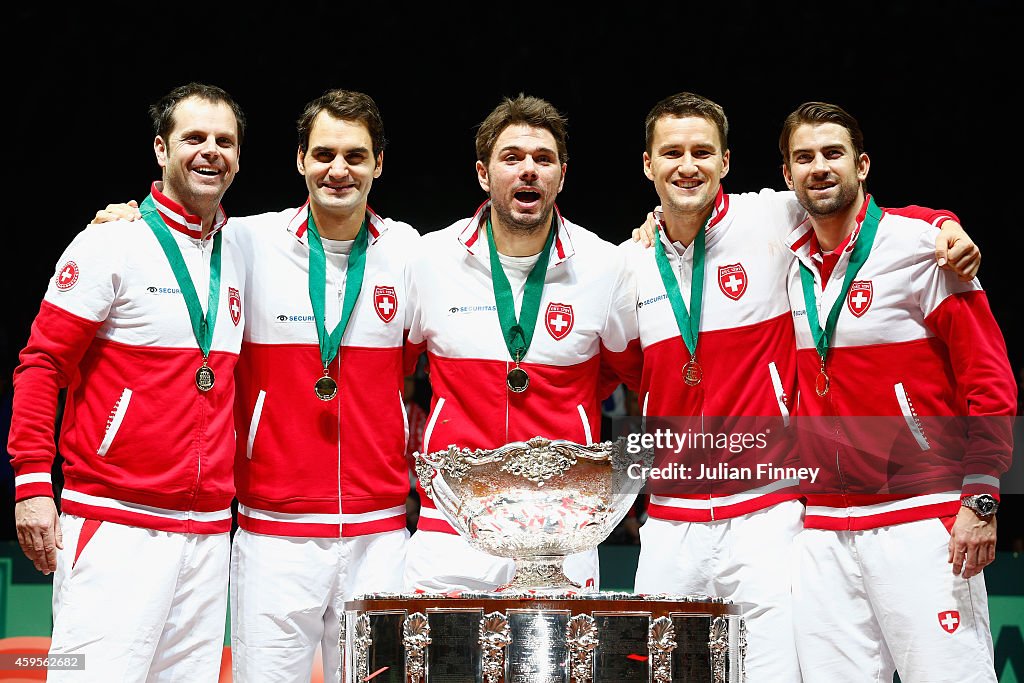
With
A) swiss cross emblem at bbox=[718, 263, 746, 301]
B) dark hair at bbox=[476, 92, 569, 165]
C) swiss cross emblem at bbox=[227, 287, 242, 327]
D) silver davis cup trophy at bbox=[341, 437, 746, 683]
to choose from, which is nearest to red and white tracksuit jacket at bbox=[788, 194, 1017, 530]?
swiss cross emblem at bbox=[718, 263, 746, 301]

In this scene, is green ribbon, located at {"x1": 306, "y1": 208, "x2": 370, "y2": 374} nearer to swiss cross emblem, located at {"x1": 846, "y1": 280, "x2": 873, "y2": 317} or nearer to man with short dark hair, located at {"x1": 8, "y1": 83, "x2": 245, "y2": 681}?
man with short dark hair, located at {"x1": 8, "y1": 83, "x2": 245, "y2": 681}

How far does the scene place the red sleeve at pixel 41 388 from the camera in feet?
11.5

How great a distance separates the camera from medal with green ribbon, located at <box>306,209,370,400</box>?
156 inches

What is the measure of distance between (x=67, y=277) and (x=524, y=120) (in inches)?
64.1

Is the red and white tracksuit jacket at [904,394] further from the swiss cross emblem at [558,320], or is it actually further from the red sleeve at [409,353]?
the red sleeve at [409,353]

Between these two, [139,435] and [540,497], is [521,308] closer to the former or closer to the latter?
[540,497]

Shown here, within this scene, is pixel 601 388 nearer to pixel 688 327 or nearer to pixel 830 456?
pixel 688 327

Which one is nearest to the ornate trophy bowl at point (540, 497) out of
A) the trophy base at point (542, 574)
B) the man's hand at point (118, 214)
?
the trophy base at point (542, 574)

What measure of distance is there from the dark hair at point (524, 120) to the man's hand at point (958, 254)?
132 cm

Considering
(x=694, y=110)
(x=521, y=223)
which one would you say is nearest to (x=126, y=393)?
(x=521, y=223)

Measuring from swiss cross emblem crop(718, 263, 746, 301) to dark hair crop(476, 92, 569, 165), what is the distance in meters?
0.71

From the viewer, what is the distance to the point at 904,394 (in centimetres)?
372

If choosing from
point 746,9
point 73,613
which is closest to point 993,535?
point 73,613

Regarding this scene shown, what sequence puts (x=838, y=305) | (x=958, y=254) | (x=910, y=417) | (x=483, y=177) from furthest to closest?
(x=483, y=177) < (x=838, y=305) < (x=910, y=417) < (x=958, y=254)
